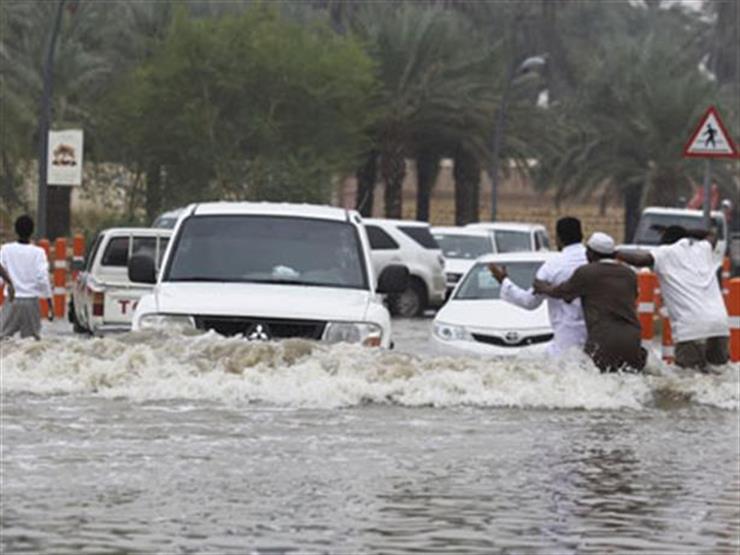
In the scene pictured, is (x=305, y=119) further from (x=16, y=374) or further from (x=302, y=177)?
(x=16, y=374)

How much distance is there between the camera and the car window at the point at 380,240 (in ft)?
144

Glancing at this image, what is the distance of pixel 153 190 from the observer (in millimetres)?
64438

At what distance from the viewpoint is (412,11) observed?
66812 mm

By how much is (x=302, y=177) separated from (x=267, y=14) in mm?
5230

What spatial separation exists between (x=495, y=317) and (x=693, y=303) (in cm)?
475

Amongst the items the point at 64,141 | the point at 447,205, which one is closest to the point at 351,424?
the point at 64,141

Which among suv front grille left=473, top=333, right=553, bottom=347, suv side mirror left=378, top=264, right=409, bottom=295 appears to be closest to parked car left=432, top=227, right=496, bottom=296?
suv front grille left=473, top=333, right=553, bottom=347

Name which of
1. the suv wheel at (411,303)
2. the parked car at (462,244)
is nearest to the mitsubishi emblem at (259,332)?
the suv wheel at (411,303)

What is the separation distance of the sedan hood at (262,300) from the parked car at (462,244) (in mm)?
27304

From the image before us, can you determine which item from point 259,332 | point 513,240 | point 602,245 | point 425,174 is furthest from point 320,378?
point 425,174

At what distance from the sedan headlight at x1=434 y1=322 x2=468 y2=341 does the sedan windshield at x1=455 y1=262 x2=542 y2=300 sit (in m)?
1.66

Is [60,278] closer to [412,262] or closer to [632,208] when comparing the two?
[412,262]

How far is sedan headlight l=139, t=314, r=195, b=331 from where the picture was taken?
19.1 m

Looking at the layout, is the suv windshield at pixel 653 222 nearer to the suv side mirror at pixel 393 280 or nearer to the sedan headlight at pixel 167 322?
the suv side mirror at pixel 393 280
